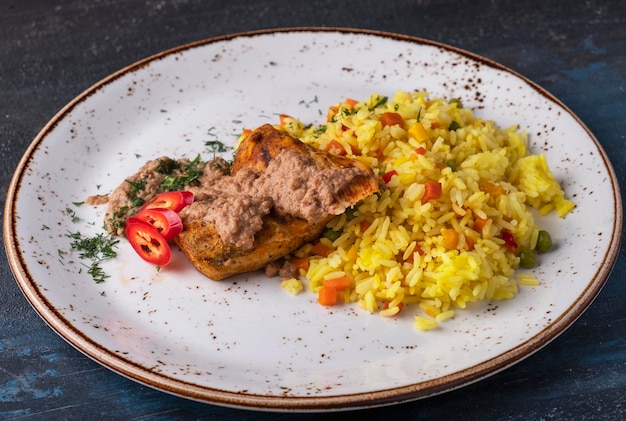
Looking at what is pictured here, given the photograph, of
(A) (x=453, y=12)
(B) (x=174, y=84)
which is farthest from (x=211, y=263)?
(A) (x=453, y=12)

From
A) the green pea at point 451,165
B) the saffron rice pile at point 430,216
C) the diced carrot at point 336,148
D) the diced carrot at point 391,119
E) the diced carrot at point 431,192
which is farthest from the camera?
the diced carrot at point 391,119

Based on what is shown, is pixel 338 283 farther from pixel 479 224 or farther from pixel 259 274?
pixel 479 224

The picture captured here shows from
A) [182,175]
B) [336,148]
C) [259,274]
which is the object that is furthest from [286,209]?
[182,175]

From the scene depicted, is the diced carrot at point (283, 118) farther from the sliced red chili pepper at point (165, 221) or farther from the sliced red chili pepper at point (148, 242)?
the sliced red chili pepper at point (148, 242)

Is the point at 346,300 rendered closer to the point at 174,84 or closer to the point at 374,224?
the point at 374,224

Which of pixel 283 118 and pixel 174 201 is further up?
pixel 283 118

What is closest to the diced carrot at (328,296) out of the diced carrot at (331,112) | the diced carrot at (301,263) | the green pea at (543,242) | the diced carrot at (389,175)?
the diced carrot at (301,263)
